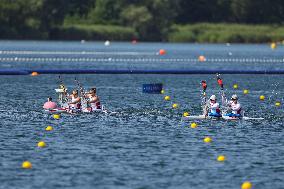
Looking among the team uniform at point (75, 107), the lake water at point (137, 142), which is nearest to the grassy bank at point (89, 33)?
the lake water at point (137, 142)

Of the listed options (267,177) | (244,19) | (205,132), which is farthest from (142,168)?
(244,19)

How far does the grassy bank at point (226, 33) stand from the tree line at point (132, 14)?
2.42 m

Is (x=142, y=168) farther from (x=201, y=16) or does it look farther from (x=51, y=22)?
(x=201, y=16)

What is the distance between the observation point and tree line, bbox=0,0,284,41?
555 feet

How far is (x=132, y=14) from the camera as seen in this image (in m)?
178

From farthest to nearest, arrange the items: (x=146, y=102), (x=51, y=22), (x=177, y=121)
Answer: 1. (x=51, y=22)
2. (x=146, y=102)
3. (x=177, y=121)

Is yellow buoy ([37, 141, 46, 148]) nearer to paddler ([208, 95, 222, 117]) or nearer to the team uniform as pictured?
paddler ([208, 95, 222, 117])

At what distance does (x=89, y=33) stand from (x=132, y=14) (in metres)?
8.19

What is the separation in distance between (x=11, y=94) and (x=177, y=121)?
1864 cm

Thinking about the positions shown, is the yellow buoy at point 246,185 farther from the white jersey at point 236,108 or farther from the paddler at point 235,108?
the white jersey at point 236,108

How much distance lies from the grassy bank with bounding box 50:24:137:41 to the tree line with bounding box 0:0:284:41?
0.87m

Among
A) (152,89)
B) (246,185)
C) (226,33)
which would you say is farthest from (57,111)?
(226,33)

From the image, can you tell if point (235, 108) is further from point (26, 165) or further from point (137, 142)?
point (26, 165)

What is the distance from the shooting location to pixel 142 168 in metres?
38.2
